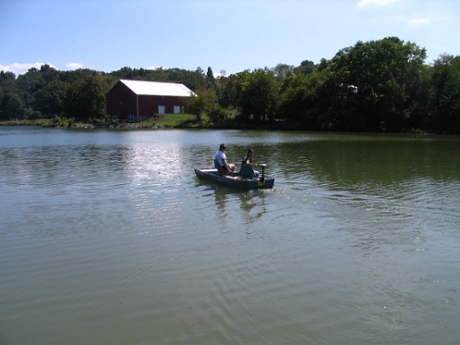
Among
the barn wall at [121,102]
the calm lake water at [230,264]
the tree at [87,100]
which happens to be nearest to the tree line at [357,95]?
the barn wall at [121,102]

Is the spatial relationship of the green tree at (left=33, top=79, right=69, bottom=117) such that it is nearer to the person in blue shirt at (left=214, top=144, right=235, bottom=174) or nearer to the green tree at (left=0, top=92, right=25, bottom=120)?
the green tree at (left=0, top=92, right=25, bottom=120)

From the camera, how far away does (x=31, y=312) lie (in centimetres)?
605

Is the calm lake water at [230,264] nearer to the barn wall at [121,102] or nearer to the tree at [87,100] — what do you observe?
the barn wall at [121,102]

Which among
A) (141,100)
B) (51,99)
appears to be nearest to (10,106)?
(51,99)

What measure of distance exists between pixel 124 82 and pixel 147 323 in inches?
3023

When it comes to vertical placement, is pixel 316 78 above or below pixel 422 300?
above

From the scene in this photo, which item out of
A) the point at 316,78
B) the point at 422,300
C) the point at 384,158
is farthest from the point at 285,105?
the point at 422,300

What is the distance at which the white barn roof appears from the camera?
77.0m

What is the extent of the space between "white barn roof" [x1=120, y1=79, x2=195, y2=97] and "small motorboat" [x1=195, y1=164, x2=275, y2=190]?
63.0m

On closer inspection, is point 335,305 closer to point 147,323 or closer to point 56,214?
point 147,323

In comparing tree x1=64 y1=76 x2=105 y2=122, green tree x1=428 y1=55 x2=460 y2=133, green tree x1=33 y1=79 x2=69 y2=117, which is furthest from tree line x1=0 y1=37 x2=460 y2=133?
green tree x1=33 y1=79 x2=69 y2=117

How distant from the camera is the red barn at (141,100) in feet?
249

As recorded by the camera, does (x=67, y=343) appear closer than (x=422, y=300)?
Yes

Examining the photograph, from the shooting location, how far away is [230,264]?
7629 mm
